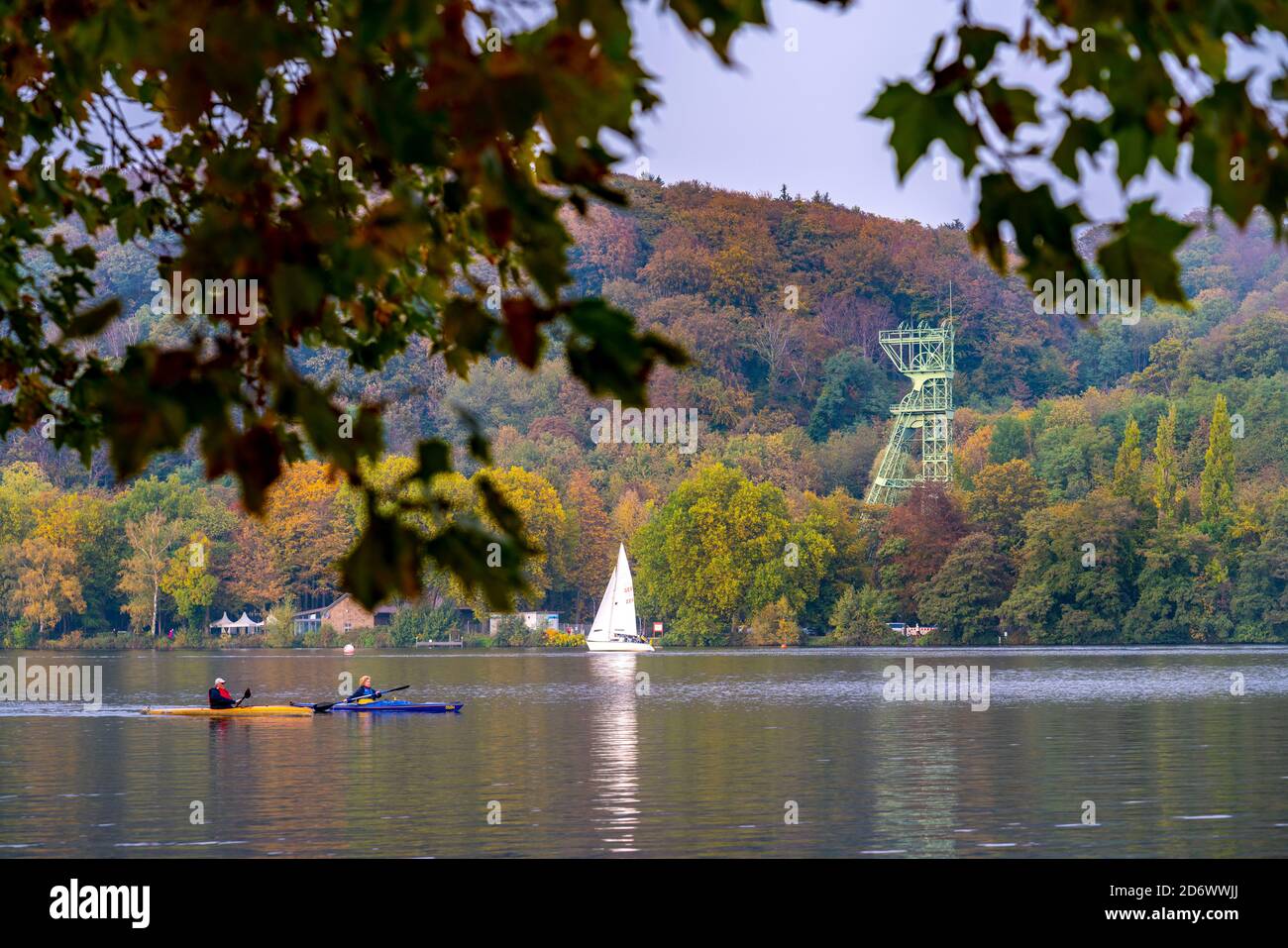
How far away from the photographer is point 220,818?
87.6ft

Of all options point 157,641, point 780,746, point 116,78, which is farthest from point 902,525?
point 116,78

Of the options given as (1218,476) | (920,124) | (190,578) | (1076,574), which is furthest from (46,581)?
(920,124)

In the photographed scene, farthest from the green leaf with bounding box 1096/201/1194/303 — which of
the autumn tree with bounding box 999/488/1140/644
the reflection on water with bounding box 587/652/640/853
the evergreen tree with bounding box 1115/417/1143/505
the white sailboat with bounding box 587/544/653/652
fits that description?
the white sailboat with bounding box 587/544/653/652

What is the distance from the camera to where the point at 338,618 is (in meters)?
121

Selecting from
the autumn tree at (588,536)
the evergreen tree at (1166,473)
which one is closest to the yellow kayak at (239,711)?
the evergreen tree at (1166,473)

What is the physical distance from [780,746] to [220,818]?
49.2ft

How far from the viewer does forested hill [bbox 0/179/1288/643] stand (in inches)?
3757

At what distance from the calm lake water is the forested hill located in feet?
100

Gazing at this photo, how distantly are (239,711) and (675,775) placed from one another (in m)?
14.9

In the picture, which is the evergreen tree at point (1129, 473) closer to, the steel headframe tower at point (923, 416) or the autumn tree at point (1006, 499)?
the autumn tree at point (1006, 499)

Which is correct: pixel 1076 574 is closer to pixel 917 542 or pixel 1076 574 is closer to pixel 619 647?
pixel 917 542

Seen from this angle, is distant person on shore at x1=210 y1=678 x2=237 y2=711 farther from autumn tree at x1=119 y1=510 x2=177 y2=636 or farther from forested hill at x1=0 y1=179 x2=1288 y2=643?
autumn tree at x1=119 y1=510 x2=177 y2=636

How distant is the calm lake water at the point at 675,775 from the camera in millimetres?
24109
